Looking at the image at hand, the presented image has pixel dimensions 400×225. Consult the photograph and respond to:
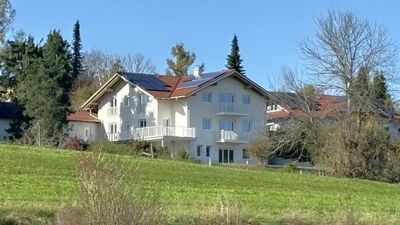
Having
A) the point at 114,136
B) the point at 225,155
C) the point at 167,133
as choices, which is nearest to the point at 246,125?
the point at 225,155

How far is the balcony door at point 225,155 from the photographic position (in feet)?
237

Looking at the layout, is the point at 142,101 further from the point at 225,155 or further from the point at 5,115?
Answer: the point at 5,115

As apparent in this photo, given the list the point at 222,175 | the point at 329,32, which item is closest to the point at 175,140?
the point at 329,32

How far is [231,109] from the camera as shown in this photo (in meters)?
72.7

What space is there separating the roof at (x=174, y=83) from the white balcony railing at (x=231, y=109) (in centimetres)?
212

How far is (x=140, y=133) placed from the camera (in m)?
70.2

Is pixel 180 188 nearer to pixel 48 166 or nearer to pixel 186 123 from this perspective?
pixel 48 166

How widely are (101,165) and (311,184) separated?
24921 millimetres

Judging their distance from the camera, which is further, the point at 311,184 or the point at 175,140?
the point at 175,140

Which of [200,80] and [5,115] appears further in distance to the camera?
[5,115]

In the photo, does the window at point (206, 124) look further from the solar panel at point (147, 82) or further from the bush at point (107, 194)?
the bush at point (107, 194)

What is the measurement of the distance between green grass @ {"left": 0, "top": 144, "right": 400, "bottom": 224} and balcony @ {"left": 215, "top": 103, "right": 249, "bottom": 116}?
107 feet

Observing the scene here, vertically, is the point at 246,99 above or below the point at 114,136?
above

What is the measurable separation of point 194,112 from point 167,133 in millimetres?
3841
